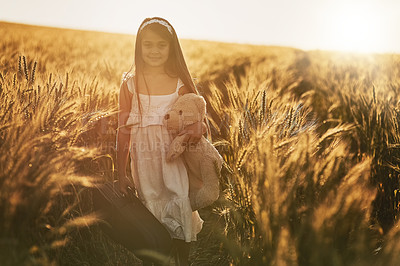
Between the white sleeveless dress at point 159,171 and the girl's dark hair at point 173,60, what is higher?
the girl's dark hair at point 173,60

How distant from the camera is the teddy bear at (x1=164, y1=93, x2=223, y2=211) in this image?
70.4 inches

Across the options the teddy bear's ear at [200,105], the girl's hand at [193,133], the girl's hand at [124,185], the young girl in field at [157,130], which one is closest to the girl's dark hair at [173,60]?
the young girl in field at [157,130]

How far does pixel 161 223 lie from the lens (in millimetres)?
1741

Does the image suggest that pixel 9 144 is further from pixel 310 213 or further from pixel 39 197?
pixel 310 213

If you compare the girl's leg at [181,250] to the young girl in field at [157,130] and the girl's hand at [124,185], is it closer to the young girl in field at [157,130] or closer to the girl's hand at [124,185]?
the young girl in field at [157,130]

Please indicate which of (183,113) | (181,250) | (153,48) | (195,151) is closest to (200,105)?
(183,113)

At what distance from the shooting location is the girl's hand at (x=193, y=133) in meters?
1.77

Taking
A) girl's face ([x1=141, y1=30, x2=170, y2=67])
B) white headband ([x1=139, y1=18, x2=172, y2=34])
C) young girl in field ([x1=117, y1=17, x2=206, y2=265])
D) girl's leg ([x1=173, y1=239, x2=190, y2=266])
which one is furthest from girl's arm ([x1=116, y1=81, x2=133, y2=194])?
girl's leg ([x1=173, y1=239, x2=190, y2=266])

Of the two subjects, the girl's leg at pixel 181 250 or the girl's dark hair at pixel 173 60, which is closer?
the girl's leg at pixel 181 250

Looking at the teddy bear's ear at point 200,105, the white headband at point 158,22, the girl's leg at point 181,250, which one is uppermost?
the white headband at point 158,22

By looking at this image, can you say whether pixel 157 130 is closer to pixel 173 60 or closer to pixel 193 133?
pixel 193 133

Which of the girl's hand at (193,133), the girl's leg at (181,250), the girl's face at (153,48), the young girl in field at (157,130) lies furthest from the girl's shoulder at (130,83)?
the girl's leg at (181,250)

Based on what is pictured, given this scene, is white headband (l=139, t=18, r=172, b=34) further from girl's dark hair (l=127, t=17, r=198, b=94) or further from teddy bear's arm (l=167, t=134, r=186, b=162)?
teddy bear's arm (l=167, t=134, r=186, b=162)

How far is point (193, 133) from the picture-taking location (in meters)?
1.78
